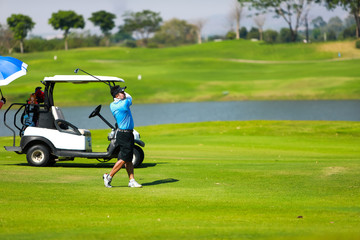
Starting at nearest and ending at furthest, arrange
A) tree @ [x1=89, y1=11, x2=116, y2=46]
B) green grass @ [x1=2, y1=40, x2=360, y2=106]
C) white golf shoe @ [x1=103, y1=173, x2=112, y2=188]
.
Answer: white golf shoe @ [x1=103, y1=173, x2=112, y2=188]
green grass @ [x1=2, y1=40, x2=360, y2=106]
tree @ [x1=89, y1=11, x2=116, y2=46]

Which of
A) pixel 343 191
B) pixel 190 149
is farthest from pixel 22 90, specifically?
pixel 343 191

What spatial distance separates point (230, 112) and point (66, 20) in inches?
3937

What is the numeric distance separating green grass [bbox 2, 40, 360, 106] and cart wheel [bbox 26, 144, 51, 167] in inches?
2185

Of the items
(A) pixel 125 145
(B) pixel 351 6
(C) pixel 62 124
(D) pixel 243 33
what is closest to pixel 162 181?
(A) pixel 125 145

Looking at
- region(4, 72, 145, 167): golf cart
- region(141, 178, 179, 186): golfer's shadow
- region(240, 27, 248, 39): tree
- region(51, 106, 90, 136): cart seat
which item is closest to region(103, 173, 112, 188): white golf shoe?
region(141, 178, 179, 186): golfer's shadow

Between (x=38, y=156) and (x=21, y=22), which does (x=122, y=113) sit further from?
(x=21, y=22)

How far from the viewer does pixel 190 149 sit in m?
23.1

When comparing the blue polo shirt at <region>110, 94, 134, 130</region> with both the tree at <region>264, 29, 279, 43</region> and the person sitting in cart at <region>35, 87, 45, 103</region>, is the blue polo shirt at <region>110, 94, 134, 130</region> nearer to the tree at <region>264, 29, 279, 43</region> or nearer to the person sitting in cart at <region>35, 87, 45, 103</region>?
the person sitting in cart at <region>35, 87, 45, 103</region>

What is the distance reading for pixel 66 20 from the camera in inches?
5896

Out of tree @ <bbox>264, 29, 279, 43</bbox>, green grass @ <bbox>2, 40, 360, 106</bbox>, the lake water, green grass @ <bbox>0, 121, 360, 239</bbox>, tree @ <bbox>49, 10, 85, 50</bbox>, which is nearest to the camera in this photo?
green grass @ <bbox>0, 121, 360, 239</bbox>

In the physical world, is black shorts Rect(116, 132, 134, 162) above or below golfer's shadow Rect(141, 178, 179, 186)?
above

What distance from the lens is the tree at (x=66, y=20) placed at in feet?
489

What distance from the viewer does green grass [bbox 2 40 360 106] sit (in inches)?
2886

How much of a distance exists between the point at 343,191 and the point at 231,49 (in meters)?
107
